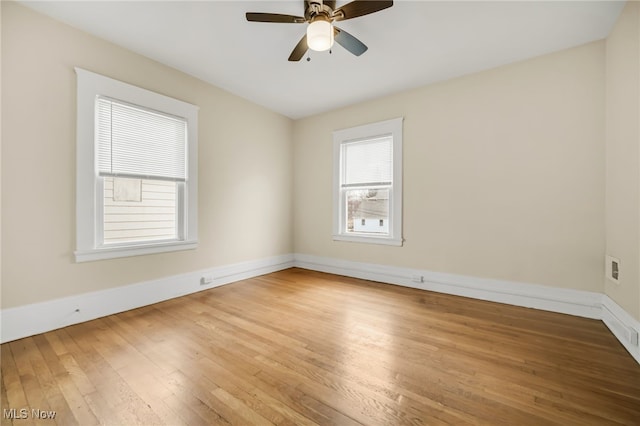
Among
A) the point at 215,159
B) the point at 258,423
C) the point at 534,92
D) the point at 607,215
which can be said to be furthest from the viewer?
the point at 215,159

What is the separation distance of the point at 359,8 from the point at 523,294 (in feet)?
11.0

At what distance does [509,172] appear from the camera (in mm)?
3088

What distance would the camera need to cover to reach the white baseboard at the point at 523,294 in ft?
7.25

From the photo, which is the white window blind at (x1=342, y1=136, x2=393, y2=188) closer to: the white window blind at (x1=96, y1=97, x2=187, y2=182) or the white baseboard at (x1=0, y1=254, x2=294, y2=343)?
the white baseboard at (x1=0, y1=254, x2=294, y2=343)

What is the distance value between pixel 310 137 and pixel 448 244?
2962 mm

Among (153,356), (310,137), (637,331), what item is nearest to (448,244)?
(637,331)

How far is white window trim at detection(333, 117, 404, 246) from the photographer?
387 centimetres

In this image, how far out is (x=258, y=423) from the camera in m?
1.35

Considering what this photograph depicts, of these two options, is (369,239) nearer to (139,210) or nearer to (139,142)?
(139,210)

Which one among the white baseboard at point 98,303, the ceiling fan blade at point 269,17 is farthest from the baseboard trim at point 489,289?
the ceiling fan blade at point 269,17

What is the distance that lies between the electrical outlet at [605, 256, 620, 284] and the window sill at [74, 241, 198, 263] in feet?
14.7

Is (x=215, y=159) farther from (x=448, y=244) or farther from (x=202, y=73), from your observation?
(x=448, y=244)

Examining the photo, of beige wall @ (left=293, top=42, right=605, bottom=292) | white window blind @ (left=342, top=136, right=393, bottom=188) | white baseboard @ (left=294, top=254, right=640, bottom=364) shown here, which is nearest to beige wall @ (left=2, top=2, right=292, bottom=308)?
white window blind @ (left=342, top=136, right=393, bottom=188)

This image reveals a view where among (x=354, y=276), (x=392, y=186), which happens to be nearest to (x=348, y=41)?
(x=392, y=186)
